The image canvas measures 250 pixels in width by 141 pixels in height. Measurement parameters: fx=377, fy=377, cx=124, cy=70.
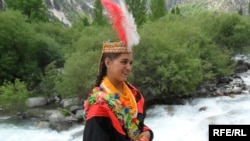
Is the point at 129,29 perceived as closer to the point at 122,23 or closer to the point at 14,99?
the point at 122,23

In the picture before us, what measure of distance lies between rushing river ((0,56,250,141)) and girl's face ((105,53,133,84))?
36.1 ft

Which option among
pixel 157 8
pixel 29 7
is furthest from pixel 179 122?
pixel 157 8

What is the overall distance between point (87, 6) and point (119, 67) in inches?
5422

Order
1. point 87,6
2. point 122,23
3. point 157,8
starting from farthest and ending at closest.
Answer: point 87,6, point 157,8, point 122,23

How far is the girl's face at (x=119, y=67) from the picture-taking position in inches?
118

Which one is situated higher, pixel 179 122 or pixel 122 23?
pixel 122 23

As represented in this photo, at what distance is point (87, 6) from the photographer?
138 m

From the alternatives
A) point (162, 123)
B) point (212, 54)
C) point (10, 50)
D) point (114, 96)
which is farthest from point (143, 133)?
point (10, 50)

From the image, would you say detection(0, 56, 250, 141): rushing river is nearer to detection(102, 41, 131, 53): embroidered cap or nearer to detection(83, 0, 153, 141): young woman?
detection(83, 0, 153, 141): young woman

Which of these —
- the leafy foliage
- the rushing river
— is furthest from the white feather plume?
the leafy foliage

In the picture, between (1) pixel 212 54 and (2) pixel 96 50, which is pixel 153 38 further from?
(1) pixel 212 54

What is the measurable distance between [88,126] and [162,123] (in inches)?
543

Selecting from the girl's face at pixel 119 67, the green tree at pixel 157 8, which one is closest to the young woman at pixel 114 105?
the girl's face at pixel 119 67

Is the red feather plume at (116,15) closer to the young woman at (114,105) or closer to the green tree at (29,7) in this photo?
the young woman at (114,105)
